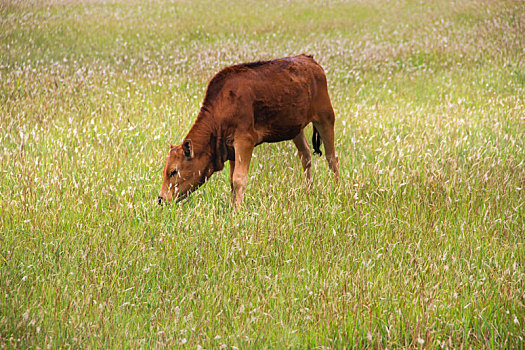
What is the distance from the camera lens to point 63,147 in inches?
289

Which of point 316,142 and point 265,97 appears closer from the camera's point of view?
point 265,97

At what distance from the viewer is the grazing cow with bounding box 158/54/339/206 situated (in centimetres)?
595

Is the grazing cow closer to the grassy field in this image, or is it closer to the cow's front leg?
the cow's front leg

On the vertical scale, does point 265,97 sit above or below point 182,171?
above

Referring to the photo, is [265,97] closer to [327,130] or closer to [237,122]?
[237,122]

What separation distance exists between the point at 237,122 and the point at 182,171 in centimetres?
79

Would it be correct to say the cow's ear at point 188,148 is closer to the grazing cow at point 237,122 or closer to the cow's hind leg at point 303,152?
the grazing cow at point 237,122

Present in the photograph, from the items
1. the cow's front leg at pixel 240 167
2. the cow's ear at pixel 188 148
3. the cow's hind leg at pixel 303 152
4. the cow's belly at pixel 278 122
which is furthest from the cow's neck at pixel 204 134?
the cow's hind leg at pixel 303 152

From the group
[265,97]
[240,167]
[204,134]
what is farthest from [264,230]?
[265,97]

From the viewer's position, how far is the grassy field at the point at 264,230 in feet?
12.7

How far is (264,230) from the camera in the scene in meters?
5.34

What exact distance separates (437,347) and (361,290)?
0.68 metres

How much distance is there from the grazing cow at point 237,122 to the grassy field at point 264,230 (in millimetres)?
331

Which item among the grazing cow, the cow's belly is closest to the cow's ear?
the grazing cow
